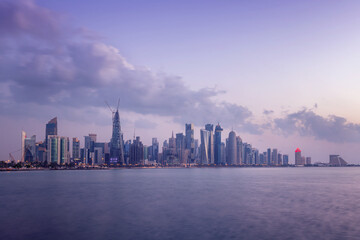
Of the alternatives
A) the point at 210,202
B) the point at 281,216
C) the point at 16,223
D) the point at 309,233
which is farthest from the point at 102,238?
the point at 210,202

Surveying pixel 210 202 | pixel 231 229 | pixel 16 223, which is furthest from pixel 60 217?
pixel 210 202

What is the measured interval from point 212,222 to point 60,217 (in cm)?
2501

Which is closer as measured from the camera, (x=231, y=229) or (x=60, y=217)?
(x=231, y=229)

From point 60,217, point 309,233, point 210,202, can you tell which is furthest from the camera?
point 210,202

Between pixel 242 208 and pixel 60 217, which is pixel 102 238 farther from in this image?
pixel 242 208

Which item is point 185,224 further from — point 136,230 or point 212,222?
point 136,230

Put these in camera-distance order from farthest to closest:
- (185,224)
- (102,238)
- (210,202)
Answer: (210,202) → (185,224) → (102,238)

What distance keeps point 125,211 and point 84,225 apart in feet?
42.8

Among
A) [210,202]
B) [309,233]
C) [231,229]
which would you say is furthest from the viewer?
[210,202]

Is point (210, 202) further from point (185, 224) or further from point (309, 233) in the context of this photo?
point (309, 233)

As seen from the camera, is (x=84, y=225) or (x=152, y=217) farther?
(x=152, y=217)

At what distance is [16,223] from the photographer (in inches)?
1721

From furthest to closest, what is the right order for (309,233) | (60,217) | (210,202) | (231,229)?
(210,202), (60,217), (231,229), (309,233)

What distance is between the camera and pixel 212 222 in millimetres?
45375
